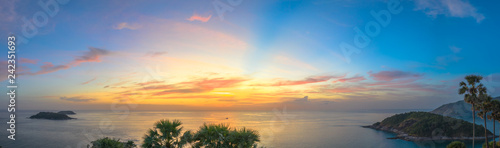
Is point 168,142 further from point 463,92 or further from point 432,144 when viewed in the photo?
point 432,144

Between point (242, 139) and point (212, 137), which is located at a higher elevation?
point (212, 137)

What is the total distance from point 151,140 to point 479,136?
13684cm

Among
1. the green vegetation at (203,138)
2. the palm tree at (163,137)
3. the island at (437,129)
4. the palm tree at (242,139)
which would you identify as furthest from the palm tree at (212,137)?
the island at (437,129)

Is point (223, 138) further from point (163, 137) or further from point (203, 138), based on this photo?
point (163, 137)

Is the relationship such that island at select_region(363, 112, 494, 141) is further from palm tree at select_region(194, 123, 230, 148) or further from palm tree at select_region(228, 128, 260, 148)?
palm tree at select_region(194, 123, 230, 148)

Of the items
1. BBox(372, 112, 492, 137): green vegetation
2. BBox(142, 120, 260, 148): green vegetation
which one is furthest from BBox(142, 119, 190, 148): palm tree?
BBox(372, 112, 492, 137): green vegetation

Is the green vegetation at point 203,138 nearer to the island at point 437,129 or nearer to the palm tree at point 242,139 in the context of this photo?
the palm tree at point 242,139

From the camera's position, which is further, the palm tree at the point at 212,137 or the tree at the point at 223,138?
the palm tree at the point at 212,137

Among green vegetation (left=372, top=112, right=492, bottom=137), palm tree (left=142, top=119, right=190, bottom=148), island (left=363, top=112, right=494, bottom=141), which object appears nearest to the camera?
palm tree (left=142, top=119, right=190, bottom=148)

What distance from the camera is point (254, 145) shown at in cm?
2214

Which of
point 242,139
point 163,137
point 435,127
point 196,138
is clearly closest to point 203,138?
point 196,138

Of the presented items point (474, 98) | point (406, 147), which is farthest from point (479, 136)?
point (474, 98)

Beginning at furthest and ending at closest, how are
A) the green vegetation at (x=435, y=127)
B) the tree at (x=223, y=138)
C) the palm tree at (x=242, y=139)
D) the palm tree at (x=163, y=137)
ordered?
the green vegetation at (x=435, y=127), the palm tree at (x=163, y=137), the tree at (x=223, y=138), the palm tree at (x=242, y=139)

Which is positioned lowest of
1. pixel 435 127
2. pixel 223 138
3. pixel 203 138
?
pixel 435 127
